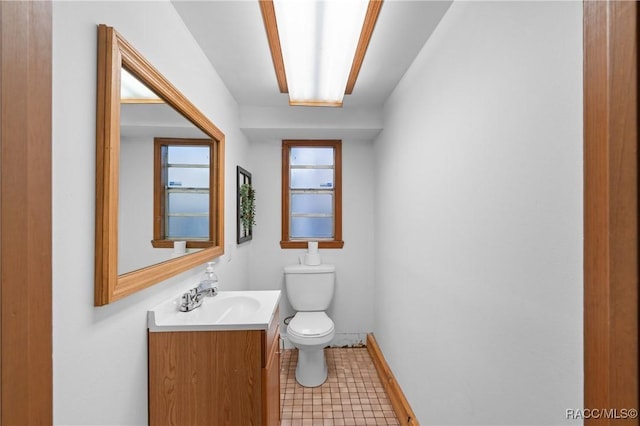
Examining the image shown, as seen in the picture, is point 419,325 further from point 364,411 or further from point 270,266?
point 270,266

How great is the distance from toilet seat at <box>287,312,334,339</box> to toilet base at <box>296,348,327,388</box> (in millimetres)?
174

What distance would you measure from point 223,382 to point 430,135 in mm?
1524

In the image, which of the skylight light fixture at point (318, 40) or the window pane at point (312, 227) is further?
the window pane at point (312, 227)

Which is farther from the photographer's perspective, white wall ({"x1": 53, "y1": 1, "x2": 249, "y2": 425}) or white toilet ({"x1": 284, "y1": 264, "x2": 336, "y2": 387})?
white toilet ({"x1": 284, "y1": 264, "x2": 336, "y2": 387})

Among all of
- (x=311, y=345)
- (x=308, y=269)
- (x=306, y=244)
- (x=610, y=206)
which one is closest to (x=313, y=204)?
(x=306, y=244)

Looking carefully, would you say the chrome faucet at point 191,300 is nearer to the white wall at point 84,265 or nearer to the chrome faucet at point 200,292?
the chrome faucet at point 200,292

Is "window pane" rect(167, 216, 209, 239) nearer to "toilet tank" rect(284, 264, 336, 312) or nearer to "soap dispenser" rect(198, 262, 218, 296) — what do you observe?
"soap dispenser" rect(198, 262, 218, 296)

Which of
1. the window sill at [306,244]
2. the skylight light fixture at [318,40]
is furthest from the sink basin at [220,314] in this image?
the skylight light fixture at [318,40]

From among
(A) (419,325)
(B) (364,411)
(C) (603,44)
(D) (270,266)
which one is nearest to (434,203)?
(A) (419,325)

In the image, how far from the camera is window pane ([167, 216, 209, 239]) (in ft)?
4.15

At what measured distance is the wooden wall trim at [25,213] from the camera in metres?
0.41

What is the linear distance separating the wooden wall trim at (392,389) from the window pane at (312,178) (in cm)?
164

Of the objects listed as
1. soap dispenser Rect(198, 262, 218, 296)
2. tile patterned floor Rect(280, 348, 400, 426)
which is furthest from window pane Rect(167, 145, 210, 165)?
tile patterned floor Rect(280, 348, 400, 426)

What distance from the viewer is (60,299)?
673mm
